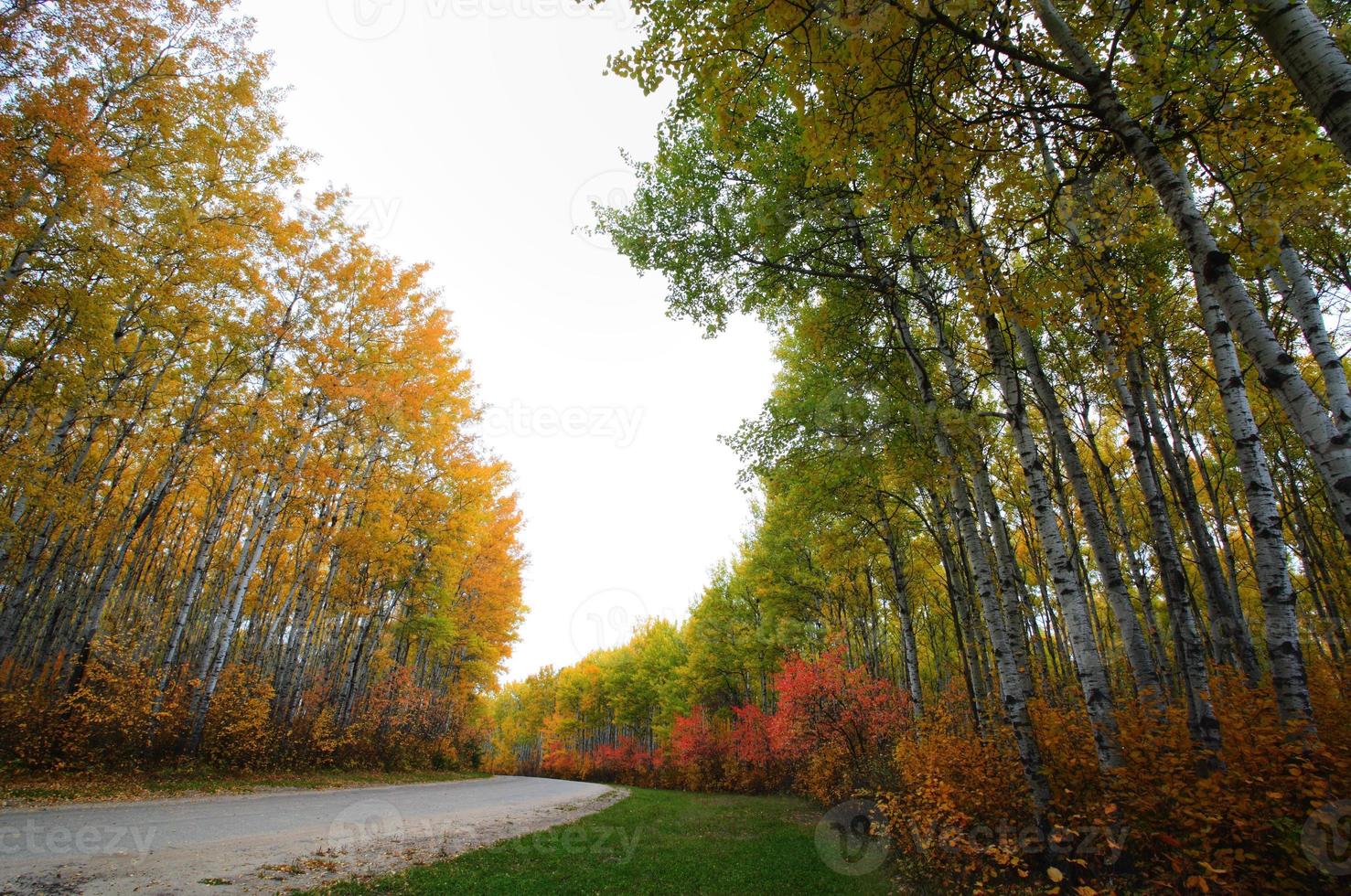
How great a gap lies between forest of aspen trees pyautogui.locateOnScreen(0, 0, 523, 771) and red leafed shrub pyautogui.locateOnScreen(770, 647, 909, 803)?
12734 mm

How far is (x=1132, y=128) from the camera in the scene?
3.20 m

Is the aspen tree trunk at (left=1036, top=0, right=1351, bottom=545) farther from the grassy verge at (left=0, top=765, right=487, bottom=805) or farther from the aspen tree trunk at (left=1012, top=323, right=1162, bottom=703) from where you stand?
the grassy verge at (left=0, top=765, right=487, bottom=805)

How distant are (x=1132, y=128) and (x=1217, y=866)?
5439 mm

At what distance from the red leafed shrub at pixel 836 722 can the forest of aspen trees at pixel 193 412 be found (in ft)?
41.8

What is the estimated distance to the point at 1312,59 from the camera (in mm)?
2404

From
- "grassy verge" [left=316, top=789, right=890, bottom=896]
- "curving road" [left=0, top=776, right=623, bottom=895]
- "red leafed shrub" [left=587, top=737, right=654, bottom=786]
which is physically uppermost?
"curving road" [left=0, top=776, right=623, bottom=895]

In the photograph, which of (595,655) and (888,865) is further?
(595,655)

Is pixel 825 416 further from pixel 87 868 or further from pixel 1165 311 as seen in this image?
pixel 87 868

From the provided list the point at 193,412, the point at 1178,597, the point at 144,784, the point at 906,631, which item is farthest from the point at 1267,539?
the point at 193,412

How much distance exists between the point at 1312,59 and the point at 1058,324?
268 cm

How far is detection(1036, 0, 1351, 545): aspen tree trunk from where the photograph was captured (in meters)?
2.59

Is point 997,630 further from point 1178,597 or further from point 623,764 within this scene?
point 623,764

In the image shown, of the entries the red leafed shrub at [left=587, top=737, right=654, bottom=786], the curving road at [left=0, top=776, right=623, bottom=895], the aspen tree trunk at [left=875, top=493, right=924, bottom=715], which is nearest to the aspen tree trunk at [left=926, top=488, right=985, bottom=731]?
the aspen tree trunk at [left=875, top=493, right=924, bottom=715]

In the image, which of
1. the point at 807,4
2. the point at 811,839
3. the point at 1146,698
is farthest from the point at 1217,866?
the point at 811,839
